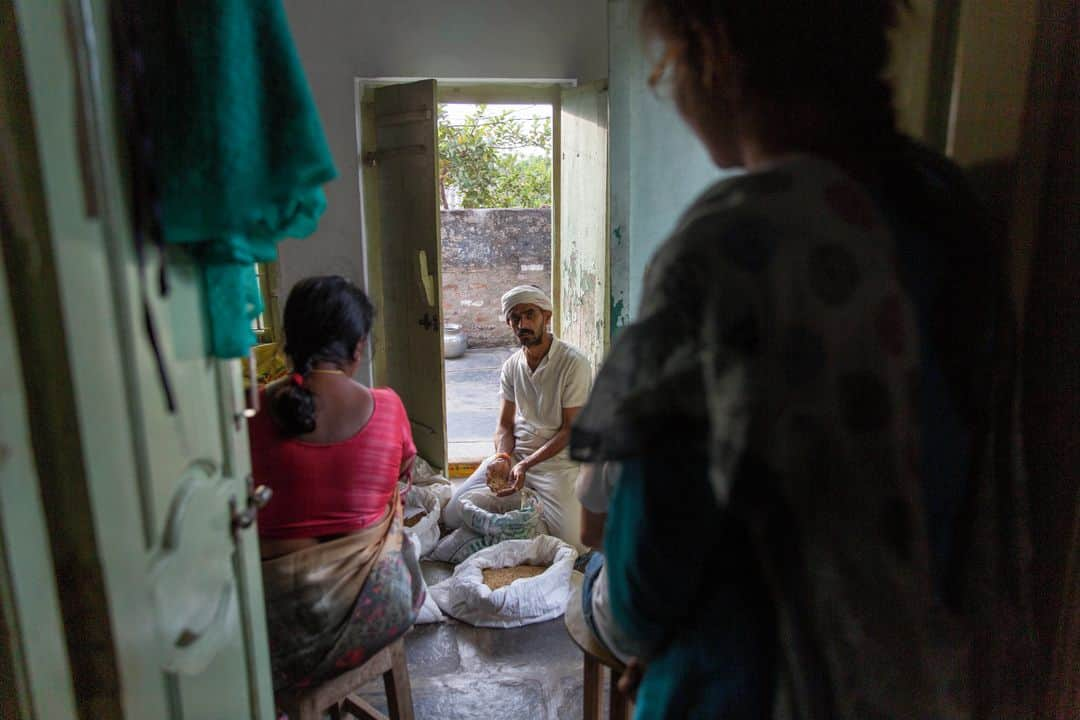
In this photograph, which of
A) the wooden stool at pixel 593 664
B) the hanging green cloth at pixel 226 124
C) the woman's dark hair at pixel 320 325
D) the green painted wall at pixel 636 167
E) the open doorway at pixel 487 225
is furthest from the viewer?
the open doorway at pixel 487 225

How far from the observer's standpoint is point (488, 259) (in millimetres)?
7926

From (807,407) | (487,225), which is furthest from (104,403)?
(487,225)

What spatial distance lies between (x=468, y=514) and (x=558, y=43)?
2.22 meters

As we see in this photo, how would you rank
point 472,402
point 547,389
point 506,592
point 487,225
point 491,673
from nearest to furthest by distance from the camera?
point 491,673, point 506,592, point 547,389, point 472,402, point 487,225

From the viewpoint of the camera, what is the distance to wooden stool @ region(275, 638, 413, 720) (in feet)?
4.75

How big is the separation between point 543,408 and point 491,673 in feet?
3.67

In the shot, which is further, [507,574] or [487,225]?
[487,225]

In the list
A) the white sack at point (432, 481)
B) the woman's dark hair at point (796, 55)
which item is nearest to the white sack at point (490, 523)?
the white sack at point (432, 481)

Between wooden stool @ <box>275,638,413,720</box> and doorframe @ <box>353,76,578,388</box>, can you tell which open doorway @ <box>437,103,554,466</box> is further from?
wooden stool @ <box>275,638,413,720</box>

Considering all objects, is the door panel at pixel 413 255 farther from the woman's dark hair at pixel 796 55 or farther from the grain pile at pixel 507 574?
the woman's dark hair at pixel 796 55

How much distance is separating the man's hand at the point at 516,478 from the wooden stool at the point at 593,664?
1422mm

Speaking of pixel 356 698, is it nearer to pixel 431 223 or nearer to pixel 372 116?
pixel 431 223

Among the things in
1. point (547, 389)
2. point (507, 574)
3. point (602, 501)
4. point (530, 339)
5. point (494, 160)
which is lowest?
point (507, 574)

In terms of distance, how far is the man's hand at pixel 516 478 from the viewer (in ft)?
9.37
